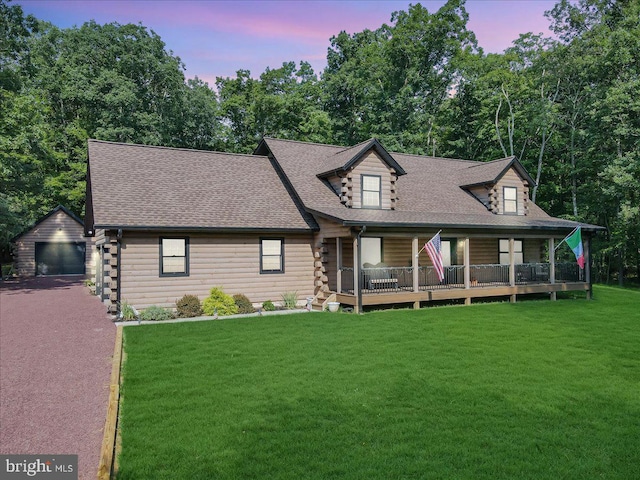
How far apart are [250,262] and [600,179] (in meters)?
25.3

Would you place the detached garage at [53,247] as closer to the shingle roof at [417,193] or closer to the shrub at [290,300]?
the shingle roof at [417,193]

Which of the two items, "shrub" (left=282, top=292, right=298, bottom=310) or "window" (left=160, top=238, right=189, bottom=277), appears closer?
"window" (left=160, top=238, right=189, bottom=277)

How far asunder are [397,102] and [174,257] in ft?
95.5

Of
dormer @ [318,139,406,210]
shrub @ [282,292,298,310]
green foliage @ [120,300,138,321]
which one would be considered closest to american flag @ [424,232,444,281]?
dormer @ [318,139,406,210]

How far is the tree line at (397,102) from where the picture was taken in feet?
94.6

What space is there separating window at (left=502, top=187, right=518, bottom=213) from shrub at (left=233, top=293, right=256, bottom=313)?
14.0 m

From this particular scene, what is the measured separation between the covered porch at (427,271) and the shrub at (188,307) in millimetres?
4944

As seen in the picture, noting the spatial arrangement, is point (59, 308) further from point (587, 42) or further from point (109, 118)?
point (587, 42)

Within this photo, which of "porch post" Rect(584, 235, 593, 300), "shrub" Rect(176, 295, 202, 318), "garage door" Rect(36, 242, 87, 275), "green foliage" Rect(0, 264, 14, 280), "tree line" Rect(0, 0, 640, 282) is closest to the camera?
"shrub" Rect(176, 295, 202, 318)

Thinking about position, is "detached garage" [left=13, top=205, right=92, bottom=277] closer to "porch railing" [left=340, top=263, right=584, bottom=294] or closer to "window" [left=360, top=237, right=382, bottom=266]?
"window" [left=360, top=237, right=382, bottom=266]

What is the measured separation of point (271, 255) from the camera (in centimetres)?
1800

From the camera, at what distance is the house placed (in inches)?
632

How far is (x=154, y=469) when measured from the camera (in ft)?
17.0

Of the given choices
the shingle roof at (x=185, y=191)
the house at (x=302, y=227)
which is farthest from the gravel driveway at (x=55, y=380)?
the shingle roof at (x=185, y=191)
